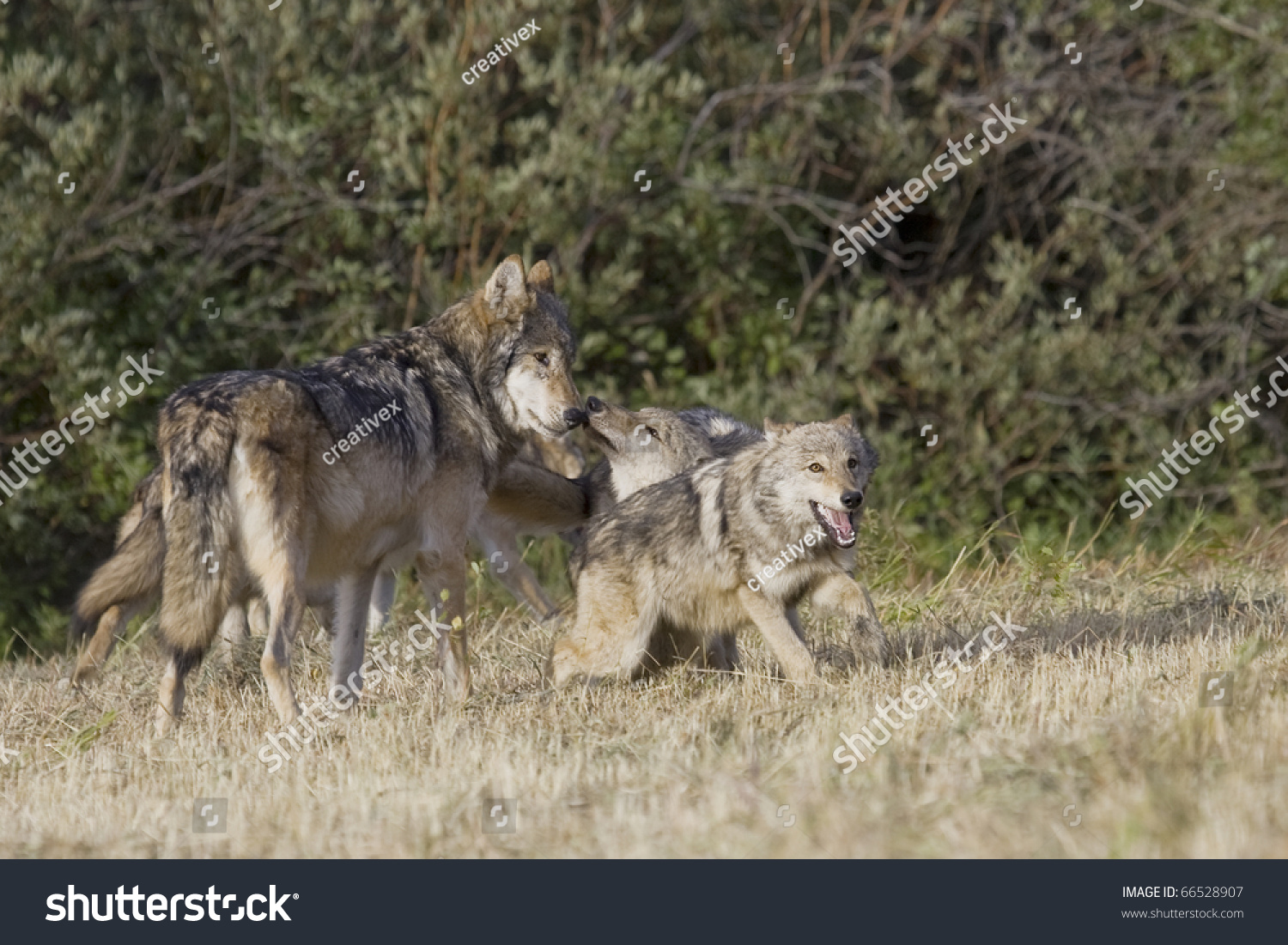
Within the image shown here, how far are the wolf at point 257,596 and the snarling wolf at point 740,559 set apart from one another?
690 mm

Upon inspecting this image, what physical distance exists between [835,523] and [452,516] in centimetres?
163

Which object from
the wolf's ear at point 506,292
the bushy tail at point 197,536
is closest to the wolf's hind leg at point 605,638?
the wolf's ear at point 506,292

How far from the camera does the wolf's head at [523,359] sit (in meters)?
6.32

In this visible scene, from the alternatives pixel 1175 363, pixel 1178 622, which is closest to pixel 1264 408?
pixel 1175 363

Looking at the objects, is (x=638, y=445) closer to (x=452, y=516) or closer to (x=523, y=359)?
(x=523, y=359)

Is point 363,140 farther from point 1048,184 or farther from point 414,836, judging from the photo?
point 414,836

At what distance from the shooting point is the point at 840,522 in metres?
5.62

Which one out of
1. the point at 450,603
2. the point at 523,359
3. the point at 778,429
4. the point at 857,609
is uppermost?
the point at 523,359

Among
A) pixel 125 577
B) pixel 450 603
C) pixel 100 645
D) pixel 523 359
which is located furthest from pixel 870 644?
pixel 100 645

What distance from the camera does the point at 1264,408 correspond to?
12.5 meters

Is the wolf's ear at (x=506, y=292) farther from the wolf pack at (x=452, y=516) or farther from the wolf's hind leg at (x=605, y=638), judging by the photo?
the wolf's hind leg at (x=605, y=638)

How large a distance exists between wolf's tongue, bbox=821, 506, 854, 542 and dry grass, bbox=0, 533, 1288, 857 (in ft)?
1.84

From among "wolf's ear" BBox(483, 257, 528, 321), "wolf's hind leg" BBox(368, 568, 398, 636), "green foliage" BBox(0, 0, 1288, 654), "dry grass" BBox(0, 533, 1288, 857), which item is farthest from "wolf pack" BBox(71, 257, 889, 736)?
"green foliage" BBox(0, 0, 1288, 654)
